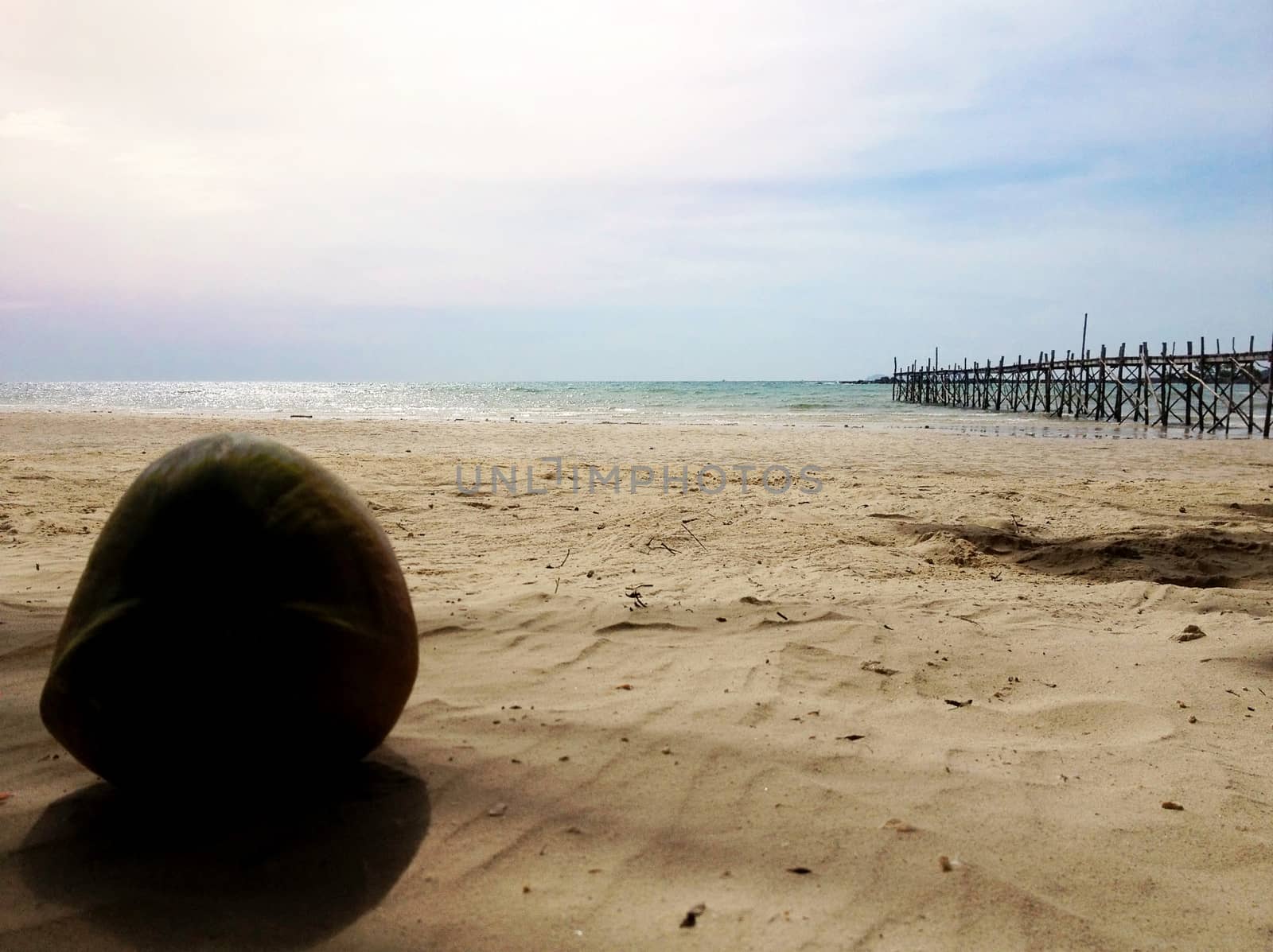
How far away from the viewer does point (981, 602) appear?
459cm

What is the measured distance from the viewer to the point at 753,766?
8.48 feet

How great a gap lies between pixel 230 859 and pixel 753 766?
4.68ft

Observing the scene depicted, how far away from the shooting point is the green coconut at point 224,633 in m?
1.99

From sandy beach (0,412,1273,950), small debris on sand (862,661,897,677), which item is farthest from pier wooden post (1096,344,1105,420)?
small debris on sand (862,661,897,677)

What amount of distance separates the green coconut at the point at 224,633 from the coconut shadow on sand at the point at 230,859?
0.12m

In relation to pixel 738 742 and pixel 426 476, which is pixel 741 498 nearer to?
pixel 426 476

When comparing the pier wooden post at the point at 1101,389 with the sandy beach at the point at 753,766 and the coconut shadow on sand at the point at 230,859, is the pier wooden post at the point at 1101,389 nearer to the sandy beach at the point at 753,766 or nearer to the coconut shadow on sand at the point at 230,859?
the sandy beach at the point at 753,766

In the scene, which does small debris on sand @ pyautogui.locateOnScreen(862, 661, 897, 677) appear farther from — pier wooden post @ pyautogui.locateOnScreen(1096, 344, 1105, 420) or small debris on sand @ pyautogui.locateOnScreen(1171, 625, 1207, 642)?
pier wooden post @ pyautogui.locateOnScreen(1096, 344, 1105, 420)

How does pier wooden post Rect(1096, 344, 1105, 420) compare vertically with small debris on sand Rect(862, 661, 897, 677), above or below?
above

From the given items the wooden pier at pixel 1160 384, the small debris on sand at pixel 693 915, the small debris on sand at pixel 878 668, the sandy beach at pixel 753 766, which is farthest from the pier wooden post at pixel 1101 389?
the small debris on sand at pixel 693 915

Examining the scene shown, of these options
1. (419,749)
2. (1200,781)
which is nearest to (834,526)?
(1200,781)

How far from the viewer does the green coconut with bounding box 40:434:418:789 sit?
78.4 inches

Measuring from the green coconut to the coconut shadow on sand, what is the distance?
12cm

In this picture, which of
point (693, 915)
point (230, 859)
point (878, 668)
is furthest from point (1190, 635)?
point (230, 859)
